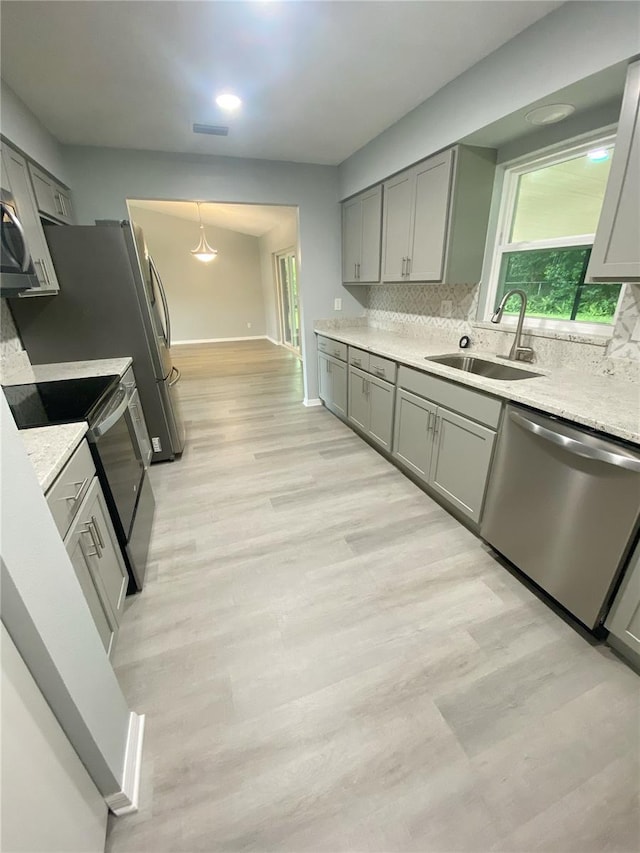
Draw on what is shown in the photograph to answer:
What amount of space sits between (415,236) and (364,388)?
1.27 m

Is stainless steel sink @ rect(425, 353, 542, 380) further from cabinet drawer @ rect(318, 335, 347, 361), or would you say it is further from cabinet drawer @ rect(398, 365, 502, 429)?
cabinet drawer @ rect(318, 335, 347, 361)

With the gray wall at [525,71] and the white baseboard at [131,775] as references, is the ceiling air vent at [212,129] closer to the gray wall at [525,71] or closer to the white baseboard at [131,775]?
the gray wall at [525,71]

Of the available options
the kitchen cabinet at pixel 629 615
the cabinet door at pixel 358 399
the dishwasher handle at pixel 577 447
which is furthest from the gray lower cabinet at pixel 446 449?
the kitchen cabinet at pixel 629 615

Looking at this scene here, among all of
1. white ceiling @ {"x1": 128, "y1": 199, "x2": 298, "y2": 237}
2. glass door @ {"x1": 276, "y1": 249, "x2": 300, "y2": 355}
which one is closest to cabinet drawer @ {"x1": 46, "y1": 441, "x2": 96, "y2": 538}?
white ceiling @ {"x1": 128, "y1": 199, "x2": 298, "y2": 237}

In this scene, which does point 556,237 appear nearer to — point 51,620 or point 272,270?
point 51,620

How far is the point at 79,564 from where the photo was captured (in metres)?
1.21

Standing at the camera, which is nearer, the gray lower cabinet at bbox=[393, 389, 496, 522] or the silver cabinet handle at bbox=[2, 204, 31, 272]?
the silver cabinet handle at bbox=[2, 204, 31, 272]

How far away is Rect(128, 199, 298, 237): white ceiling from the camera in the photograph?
18.5 feet

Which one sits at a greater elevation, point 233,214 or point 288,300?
point 233,214

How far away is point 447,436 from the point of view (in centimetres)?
219

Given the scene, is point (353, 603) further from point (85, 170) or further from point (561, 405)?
point (85, 170)

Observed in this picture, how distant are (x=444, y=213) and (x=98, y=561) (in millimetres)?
2869

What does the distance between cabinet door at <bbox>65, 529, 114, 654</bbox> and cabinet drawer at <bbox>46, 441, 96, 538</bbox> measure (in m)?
0.08

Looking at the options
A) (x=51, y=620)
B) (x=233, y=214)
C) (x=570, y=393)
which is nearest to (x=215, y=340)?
(x=233, y=214)
